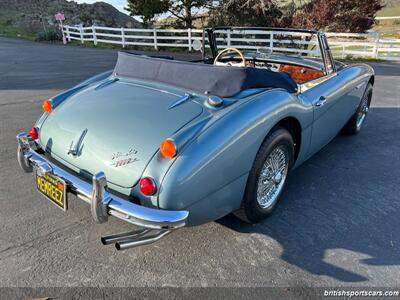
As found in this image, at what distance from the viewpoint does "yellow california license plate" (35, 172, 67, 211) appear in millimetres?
2214

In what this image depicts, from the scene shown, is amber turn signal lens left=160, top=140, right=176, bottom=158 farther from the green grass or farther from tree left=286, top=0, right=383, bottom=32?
the green grass

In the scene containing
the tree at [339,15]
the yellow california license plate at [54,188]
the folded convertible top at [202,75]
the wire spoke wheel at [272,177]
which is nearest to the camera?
the yellow california license plate at [54,188]

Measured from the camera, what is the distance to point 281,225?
8.81ft

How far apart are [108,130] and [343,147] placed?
307cm

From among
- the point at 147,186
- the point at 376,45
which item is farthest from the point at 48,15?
the point at 147,186

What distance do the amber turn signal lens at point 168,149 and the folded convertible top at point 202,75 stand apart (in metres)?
0.68

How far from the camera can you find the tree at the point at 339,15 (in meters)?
14.6

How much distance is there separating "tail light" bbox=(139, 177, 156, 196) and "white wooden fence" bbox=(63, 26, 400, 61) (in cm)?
933

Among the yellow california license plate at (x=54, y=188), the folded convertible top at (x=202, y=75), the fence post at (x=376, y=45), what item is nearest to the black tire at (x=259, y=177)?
the folded convertible top at (x=202, y=75)

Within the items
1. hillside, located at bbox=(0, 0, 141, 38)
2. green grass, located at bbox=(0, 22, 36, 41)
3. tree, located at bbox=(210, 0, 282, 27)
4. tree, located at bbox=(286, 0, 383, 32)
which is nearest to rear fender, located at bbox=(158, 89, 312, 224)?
tree, located at bbox=(286, 0, 383, 32)

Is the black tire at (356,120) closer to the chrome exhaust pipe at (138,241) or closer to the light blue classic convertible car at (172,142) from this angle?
the light blue classic convertible car at (172,142)

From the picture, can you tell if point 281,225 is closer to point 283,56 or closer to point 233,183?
point 233,183

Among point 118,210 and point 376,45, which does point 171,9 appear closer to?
point 376,45

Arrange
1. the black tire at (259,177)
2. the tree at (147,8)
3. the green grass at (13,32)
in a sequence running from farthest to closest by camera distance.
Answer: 1. the green grass at (13,32)
2. the tree at (147,8)
3. the black tire at (259,177)
